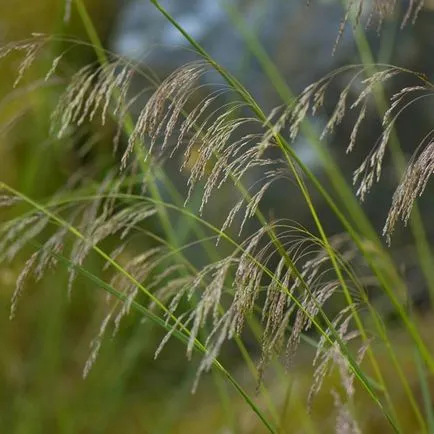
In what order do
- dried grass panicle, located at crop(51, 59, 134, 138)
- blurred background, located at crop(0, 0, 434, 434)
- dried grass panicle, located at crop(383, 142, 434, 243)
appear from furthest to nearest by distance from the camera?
blurred background, located at crop(0, 0, 434, 434), dried grass panicle, located at crop(51, 59, 134, 138), dried grass panicle, located at crop(383, 142, 434, 243)

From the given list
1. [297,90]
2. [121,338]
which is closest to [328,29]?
[297,90]

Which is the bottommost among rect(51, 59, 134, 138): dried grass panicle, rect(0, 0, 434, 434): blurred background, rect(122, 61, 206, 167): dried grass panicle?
rect(0, 0, 434, 434): blurred background

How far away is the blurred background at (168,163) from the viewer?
1.55 m

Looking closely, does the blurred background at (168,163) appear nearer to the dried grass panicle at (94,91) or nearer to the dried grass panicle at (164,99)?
the dried grass panicle at (94,91)

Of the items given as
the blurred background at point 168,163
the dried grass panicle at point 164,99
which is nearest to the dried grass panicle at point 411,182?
the dried grass panicle at point 164,99

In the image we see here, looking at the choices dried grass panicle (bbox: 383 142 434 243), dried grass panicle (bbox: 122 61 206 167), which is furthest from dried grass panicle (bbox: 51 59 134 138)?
dried grass panicle (bbox: 383 142 434 243)

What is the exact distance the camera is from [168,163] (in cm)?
192

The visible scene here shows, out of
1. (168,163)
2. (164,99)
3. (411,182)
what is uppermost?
(164,99)

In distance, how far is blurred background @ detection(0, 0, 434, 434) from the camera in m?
1.55

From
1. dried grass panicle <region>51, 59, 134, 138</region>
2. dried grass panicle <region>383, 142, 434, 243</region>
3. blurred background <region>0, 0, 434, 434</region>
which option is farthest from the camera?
blurred background <region>0, 0, 434, 434</region>

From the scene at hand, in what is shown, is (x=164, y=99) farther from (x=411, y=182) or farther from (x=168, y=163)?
(x=168, y=163)

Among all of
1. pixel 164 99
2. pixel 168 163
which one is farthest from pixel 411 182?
pixel 168 163

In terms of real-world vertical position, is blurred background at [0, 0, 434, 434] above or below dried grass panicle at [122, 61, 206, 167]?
below

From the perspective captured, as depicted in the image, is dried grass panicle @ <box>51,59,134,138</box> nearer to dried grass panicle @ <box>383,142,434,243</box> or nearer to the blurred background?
dried grass panicle @ <box>383,142,434,243</box>
